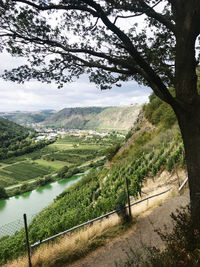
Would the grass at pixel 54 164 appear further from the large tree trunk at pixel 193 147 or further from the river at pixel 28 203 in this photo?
the large tree trunk at pixel 193 147

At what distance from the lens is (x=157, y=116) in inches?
1205

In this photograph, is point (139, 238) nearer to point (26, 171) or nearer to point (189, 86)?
point (189, 86)

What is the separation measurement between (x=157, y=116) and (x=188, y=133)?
1158 inches

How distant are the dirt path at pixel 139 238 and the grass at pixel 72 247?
163mm

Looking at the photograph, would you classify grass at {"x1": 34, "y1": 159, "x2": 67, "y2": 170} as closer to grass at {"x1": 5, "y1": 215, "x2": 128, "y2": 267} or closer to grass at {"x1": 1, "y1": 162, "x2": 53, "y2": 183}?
grass at {"x1": 1, "y1": 162, "x2": 53, "y2": 183}

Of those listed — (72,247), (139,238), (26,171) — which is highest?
(72,247)

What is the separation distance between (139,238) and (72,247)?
1.72 m

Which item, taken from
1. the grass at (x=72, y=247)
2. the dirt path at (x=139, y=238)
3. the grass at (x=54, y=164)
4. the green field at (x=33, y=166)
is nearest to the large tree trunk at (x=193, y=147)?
the dirt path at (x=139, y=238)

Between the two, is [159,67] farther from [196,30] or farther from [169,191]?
[169,191]

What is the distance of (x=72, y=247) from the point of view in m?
4.09

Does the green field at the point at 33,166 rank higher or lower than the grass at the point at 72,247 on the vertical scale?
lower

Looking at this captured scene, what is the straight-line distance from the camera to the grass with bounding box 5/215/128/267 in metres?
3.80

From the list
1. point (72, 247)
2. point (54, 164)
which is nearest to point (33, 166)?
point (54, 164)

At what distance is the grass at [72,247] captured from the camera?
380 cm
